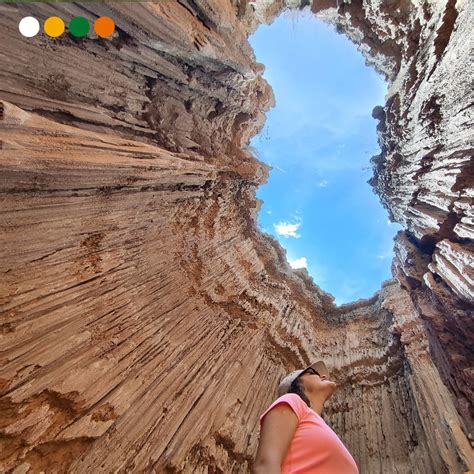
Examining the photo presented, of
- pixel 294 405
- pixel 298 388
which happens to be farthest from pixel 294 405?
pixel 298 388

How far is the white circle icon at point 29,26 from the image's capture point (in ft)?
11.9

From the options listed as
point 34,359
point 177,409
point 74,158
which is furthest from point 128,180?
point 177,409

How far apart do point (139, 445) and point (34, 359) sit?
1.97m

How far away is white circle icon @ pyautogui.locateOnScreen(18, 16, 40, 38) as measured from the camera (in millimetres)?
3635

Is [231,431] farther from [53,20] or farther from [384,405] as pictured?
[53,20]

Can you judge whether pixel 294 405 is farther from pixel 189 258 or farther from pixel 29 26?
pixel 29 26

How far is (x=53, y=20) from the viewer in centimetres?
389

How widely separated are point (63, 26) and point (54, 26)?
12cm

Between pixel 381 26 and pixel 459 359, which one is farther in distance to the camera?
pixel 381 26

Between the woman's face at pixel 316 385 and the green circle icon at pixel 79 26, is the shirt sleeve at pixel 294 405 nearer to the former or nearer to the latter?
the woman's face at pixel 316 385

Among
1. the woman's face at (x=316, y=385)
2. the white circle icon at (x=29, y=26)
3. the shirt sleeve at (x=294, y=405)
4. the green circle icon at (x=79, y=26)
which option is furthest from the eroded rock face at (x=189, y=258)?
the shirt sleeve at (x=294, y=405)

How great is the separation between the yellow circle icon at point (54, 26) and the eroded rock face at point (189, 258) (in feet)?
0.31

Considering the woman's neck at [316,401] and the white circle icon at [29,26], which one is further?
the woman's neck at [316,401]

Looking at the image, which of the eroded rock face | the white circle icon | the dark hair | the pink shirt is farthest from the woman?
the white circle icon
